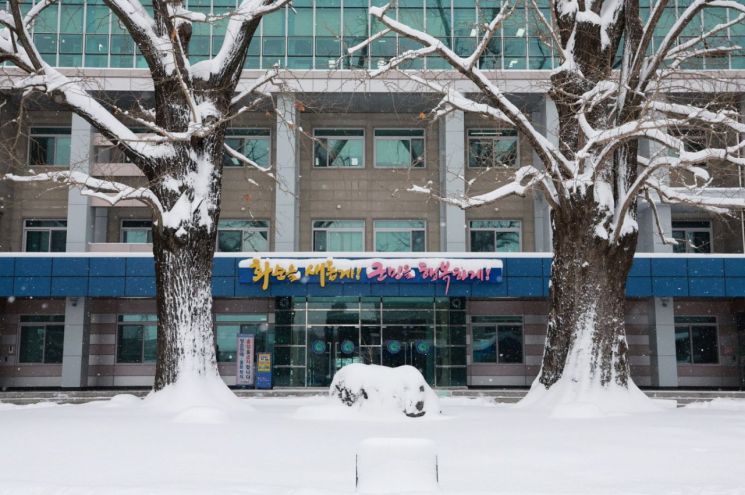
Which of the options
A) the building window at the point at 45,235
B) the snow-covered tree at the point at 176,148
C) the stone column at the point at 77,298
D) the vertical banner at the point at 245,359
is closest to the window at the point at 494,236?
the vertical banner at the point at 245,359

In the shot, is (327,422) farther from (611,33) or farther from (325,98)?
(325,98)

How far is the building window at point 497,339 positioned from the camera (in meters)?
30.5

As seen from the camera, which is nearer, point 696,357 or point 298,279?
point 298,279

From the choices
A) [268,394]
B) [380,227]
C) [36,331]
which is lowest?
[268,394]

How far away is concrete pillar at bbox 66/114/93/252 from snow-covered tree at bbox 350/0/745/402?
60.9 ft

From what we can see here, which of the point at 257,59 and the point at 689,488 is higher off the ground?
the point at 257,59

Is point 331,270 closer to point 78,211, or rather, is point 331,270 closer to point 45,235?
point 78,211

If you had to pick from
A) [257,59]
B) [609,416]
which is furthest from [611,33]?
[257,59]

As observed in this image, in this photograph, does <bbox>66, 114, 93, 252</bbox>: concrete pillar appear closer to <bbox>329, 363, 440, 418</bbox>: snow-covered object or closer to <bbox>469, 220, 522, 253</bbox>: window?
<bbox>469, 220, 522, 253</bbox>: window

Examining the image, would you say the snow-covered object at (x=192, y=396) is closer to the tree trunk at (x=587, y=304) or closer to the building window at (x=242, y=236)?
the tree trunk at (x=587, y=304)

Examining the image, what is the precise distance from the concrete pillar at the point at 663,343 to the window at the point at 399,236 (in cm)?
918

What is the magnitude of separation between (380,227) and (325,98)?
5532 mm

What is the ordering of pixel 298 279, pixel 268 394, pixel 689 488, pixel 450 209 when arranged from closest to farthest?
pixel 689 488
pixel 268 394
pixel 298 279
pixel 450 209

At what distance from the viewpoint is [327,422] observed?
38.4ft
